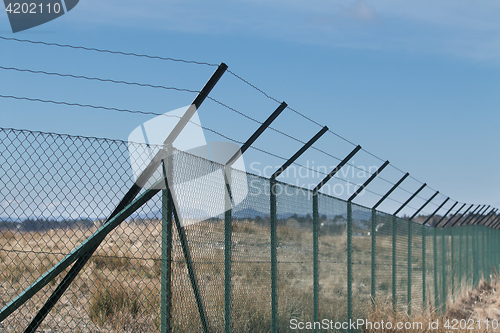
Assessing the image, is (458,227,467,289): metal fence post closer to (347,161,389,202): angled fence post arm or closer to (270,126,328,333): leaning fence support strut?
(347,161,389,202): angled fence post arm

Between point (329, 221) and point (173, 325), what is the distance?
3.36 meters

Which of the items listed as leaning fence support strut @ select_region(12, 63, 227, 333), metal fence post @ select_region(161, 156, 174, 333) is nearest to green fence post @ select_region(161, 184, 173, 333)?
metal fence post @ select_region(161, 156, 174, 333)

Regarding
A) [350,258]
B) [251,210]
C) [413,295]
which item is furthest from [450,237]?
[251,210]

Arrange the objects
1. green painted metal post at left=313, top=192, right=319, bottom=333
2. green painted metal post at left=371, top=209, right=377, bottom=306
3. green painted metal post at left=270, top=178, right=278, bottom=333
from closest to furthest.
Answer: green painted metal post at left=270, top=178, right=278, bottom=333, green painted metal post at left=313, top=192, right=319, bottom=333, green painted metal post at left=371, top=209, right=377, bottom=306

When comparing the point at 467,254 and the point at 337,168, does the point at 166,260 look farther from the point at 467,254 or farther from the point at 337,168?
the point at 467,254

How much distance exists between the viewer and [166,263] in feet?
10.8

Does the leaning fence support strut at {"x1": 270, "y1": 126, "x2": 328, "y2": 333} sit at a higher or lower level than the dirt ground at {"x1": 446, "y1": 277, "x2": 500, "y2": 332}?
higher

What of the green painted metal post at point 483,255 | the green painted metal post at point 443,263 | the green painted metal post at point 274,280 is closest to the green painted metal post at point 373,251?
the green painted metal post at point 274,280

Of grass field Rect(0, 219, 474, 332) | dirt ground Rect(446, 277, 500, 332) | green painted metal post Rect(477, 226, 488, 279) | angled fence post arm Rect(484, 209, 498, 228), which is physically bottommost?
dirt ground Rect(446, 277, 500, 332)

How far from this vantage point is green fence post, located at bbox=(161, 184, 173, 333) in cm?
329

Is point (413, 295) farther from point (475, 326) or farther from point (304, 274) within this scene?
point (304, 274)

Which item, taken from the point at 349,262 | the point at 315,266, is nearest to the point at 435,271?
the point at 349,262

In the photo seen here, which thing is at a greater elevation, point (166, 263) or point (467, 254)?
point (467, 254)

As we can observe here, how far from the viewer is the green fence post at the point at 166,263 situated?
329cm
